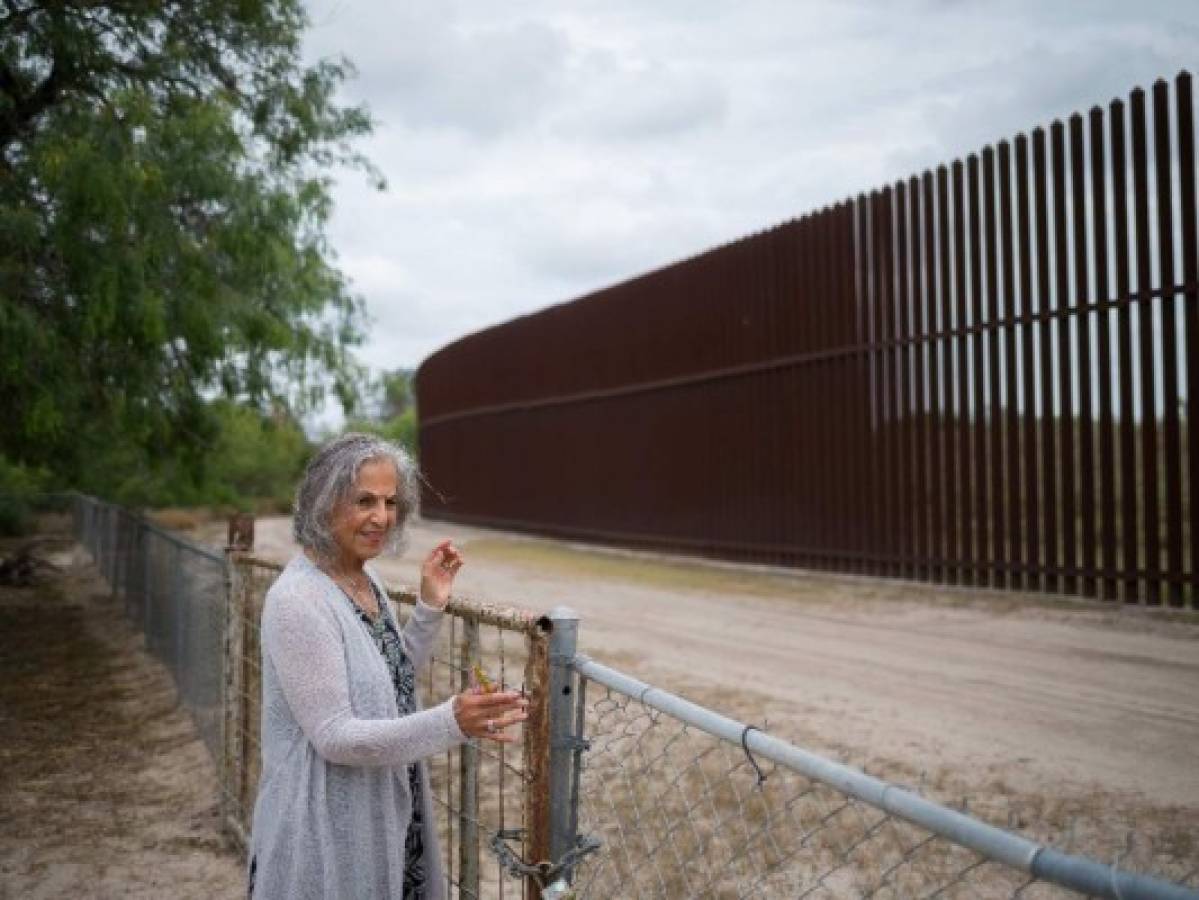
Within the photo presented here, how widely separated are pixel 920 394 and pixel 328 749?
421 inches

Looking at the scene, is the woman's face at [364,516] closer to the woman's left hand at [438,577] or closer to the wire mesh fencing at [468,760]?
the woman's left hand at [438,577]

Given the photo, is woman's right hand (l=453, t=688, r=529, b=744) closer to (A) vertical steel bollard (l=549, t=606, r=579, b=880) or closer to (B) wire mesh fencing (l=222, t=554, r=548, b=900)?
(B) wire mesh fencing (l=222, t=554, r=548, b=900)

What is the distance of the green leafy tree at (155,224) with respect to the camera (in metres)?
8.60

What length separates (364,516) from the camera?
234 centimetres

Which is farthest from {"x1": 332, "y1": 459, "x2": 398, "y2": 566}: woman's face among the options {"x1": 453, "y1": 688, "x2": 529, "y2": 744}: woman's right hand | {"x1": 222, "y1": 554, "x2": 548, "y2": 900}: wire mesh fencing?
{"x1": 453, "y1": 688, "x2": 529, "y2": 744}: woman's right hand

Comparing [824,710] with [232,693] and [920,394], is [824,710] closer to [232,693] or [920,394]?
[232,693]

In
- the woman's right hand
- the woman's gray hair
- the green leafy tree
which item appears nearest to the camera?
the woman's right hand

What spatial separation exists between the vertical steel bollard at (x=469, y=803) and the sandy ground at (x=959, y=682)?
12.7 inches

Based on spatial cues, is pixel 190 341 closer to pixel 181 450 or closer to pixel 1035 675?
pixel 181 450

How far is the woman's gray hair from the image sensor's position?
7.60 ft

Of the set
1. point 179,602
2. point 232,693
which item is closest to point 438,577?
point 232,693

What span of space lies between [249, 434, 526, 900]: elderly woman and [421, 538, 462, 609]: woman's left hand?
0.19 ft

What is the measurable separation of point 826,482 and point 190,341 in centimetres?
740

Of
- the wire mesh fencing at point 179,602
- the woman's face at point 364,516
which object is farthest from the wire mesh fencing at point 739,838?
the wire mesh fencing at point 179,602
